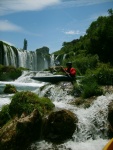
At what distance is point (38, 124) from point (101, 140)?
2.54 metres

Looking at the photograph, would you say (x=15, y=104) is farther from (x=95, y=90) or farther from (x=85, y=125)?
(x=95, y=90)

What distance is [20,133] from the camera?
9.95m

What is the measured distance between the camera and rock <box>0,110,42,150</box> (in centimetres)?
972

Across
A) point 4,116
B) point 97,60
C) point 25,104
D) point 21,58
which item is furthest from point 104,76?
point 21,58

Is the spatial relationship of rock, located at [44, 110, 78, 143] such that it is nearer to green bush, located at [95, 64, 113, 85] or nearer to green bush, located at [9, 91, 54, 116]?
green bush, located at [9, 91, 54, 116]

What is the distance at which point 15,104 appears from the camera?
38.7 ft

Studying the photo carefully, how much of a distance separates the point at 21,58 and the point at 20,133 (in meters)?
49.8

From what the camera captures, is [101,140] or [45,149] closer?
[45,149]

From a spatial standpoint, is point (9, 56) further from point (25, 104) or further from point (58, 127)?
point (58, 127)

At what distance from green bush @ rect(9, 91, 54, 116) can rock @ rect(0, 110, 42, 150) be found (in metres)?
1.13

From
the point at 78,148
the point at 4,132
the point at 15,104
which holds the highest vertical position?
the point at 15,104

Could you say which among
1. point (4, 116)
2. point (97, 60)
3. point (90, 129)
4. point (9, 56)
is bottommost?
point (90, 129)

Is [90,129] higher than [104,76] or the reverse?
the reverse

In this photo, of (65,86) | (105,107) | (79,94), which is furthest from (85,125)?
(65,86)
